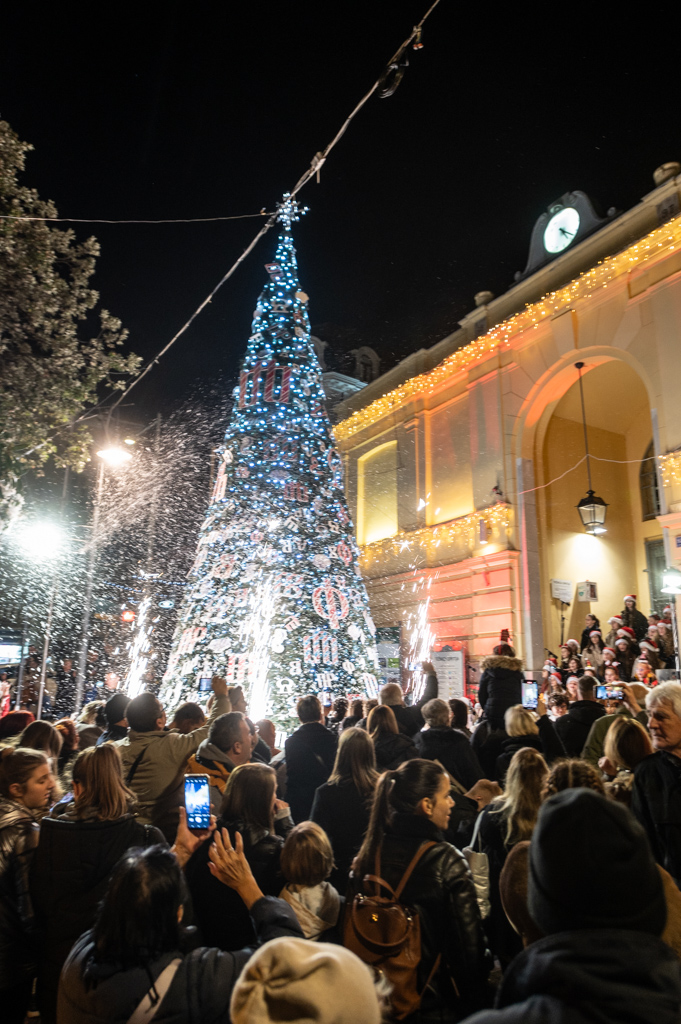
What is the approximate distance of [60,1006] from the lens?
2029mm

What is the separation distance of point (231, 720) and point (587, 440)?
15259 millimetres

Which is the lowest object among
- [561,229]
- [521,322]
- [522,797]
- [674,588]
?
[522,797]

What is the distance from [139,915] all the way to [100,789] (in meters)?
1.03

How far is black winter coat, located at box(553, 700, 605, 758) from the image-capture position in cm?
561

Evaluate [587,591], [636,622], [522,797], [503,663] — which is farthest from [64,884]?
[587,591]

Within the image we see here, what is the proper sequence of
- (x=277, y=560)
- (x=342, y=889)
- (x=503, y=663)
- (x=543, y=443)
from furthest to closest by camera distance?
1. (x=543, y=443)
2. (x=277, y=560)
3. (x=503, y=663)
4. (x=342, y=889)

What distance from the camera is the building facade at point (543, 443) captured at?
45.6 feet

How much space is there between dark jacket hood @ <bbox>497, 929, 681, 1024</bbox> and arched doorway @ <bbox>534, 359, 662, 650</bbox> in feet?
49.4

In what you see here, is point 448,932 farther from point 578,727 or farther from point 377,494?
point 377,494

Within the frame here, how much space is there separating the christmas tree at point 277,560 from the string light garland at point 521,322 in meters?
5.97

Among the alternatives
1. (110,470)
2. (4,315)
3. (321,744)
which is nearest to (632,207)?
(4,315)

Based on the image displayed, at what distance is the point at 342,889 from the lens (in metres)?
3.52

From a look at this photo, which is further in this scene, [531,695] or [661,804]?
[531,695]

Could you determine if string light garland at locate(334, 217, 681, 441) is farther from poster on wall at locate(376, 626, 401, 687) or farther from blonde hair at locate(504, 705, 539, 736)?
blonde hair at locate(504, 705, 539, 736)
